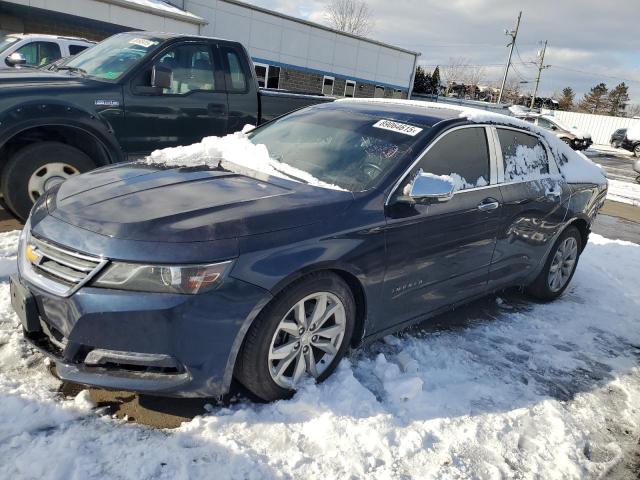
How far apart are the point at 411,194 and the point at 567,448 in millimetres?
1670

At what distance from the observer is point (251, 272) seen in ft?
8.23

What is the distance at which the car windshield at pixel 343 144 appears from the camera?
132 inches

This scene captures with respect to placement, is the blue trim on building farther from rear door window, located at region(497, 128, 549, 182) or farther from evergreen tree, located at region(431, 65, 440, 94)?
evergreen tree, located at region(431, 65, 440, 94)

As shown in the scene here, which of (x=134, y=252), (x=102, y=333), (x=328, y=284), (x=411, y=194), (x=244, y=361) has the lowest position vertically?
(x=244, y=361)

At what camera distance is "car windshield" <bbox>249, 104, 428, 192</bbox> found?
3.34 meters

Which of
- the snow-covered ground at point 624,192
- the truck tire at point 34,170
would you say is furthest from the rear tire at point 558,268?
the snow-covered ground at point 624,192

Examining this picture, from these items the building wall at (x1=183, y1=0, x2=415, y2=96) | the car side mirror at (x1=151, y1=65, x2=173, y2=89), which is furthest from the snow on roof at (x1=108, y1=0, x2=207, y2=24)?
the car side mirror at (x1=151, y1=65, x2=173, y2=89)

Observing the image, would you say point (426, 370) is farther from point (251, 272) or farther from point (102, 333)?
point (102, 333)

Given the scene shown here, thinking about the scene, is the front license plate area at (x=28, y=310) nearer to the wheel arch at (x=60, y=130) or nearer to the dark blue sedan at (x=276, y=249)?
the dark blue sedan at (x=276, y=249)

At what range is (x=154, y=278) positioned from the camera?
2410 mm

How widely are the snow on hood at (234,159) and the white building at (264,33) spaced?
53.4 ft

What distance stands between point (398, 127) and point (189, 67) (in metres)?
3.08

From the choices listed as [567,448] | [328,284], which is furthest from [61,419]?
[567,448]

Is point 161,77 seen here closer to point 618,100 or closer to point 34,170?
point 34,170
